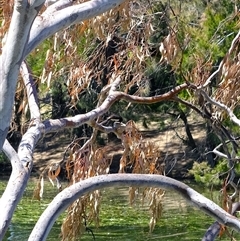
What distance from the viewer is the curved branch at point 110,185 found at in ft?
9.21

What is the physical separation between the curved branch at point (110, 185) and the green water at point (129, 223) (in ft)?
21.4

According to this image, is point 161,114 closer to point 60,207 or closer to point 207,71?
point 207,71

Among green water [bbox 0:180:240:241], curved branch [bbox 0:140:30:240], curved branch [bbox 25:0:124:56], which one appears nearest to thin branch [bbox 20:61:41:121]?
curved branch [bbox 0:140:30:240]

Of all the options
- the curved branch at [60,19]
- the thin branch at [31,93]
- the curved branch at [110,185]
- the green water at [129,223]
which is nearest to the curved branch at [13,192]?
the curved branch at [110,185]

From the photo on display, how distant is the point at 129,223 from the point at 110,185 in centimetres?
943

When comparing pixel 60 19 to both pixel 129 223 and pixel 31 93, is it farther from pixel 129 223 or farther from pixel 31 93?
pixel 129 223

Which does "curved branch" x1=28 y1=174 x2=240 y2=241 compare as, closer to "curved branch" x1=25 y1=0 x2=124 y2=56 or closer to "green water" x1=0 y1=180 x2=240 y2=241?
"curved branch" x1=25 y1=0 x2=124 y2=56

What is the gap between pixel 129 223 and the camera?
40.5 feet

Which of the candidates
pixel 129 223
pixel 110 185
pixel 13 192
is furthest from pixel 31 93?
pixel 129 223

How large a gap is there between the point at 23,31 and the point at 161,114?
622 inches

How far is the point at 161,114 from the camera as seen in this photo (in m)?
18.2

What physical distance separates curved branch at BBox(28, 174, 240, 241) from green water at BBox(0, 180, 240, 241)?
653 centimetres

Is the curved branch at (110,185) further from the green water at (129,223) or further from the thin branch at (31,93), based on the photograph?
the green water at (129,223)

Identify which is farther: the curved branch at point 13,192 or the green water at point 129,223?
the green water at point 129,223
